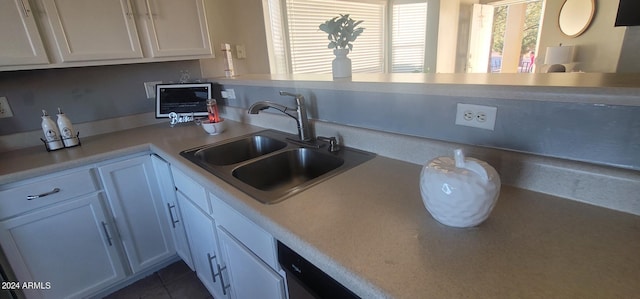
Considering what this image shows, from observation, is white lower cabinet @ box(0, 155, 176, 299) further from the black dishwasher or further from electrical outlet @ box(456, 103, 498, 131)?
electrical outlet @ box(456, 103, 498, 131)

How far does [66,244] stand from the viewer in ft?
4.59

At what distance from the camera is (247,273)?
3.26 feet

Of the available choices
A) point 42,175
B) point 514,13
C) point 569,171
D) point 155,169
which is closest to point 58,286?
point 42,175

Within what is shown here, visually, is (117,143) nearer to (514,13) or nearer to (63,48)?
(63,48)

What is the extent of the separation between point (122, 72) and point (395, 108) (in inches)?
73.3

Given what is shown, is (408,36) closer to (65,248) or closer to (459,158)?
(459,158)

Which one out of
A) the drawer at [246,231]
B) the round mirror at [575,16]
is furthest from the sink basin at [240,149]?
the round mirror at [575,16]

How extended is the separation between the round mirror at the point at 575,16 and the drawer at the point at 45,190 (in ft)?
18.6

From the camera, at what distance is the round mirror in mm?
3783

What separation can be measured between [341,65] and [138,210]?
1.38 meters

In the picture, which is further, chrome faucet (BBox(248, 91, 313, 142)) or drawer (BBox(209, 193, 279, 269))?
chrome faucet (BBox(248, 91, 313, 142))

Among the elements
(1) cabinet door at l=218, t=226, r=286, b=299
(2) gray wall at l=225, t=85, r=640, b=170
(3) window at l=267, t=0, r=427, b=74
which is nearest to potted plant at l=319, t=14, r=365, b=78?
(2) gray wall at l=225, t=85, r=640, b=170

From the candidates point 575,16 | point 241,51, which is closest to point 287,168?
point 241,51

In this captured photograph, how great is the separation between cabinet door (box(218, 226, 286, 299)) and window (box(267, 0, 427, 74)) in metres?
2.30
